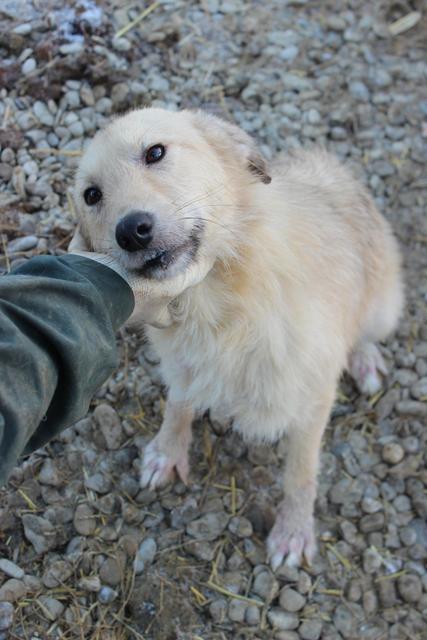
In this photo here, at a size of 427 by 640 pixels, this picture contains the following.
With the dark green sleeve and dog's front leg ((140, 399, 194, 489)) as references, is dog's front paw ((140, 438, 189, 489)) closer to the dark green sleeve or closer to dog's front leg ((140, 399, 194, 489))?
dog's front leg ((140, 399, 194, 489))

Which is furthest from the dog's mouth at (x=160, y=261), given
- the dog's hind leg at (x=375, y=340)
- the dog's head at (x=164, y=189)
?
the dog's hind leg at (x=375, y=340)

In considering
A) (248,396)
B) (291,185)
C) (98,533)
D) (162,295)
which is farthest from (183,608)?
(291,185)

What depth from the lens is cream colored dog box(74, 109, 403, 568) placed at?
2613 millimetres

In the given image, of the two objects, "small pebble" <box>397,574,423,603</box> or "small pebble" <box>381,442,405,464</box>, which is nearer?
"small pebble" <box>397,574,423,603</box>

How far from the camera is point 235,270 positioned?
287 cm

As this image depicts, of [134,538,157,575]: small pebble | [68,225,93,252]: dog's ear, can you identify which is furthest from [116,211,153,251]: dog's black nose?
[134,538,157,575]: small pebble

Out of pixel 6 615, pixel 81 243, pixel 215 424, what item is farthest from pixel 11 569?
pixel 81 243

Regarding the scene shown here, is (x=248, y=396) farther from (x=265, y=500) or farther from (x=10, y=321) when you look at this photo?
(x=10, y=321)

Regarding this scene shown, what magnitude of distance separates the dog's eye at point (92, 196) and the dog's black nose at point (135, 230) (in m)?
0.42

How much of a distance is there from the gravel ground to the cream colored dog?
226 millimetres

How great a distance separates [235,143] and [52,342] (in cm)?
131

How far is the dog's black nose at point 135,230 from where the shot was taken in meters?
2.42

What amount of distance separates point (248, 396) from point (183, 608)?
1075 millimetres

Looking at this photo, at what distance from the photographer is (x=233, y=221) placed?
9.40 feet
